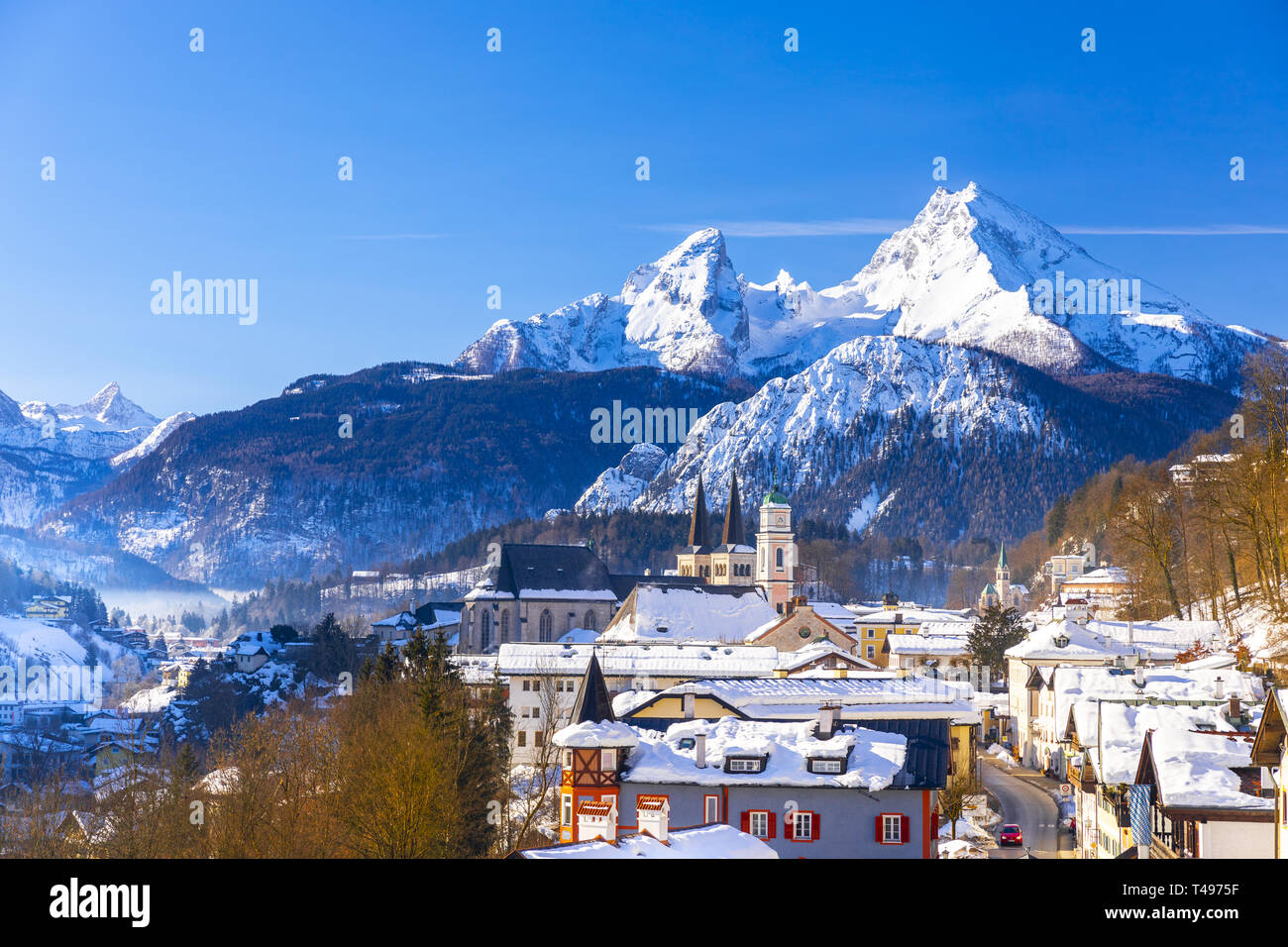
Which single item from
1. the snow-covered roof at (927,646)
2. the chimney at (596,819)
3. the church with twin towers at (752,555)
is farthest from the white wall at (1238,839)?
the church with twin towers at (752,555)

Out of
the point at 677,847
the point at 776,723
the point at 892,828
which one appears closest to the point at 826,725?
the point at 776,723

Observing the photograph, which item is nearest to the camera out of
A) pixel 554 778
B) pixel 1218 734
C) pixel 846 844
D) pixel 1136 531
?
pixel 1218 734

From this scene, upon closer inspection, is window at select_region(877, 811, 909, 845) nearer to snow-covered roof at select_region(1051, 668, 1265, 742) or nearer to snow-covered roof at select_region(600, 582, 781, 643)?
snow-covered roof at select_region(1051, 668, 1265, 742)

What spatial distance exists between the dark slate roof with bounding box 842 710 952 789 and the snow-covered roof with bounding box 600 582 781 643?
63.6 meters

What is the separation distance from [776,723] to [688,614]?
234 feet

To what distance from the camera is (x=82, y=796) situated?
78062 mm

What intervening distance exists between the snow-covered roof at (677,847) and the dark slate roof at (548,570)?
11400cm

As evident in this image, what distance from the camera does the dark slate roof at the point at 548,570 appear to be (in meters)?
136

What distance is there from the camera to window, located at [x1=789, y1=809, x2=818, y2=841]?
121 ft

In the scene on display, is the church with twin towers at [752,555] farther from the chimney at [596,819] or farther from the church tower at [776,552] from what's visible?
the chimney at [596,819]

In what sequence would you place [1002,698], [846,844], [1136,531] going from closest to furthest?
[846,844] → [1136,531] → [1002,698]
